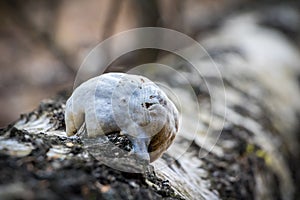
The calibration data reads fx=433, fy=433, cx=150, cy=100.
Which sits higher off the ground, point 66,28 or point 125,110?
point 66,28

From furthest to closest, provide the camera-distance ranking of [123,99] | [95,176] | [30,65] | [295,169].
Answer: [30,65], [295,169], [123,99], [95,176]

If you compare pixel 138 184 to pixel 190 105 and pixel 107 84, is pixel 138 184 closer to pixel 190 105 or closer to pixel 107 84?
pixel 107 84

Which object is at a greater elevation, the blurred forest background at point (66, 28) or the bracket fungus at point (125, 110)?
the blurred forest background at point (66, 28)

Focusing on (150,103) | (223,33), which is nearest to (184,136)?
(150,103)

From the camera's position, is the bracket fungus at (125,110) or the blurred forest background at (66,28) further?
the blurred forest background at (66,28)
